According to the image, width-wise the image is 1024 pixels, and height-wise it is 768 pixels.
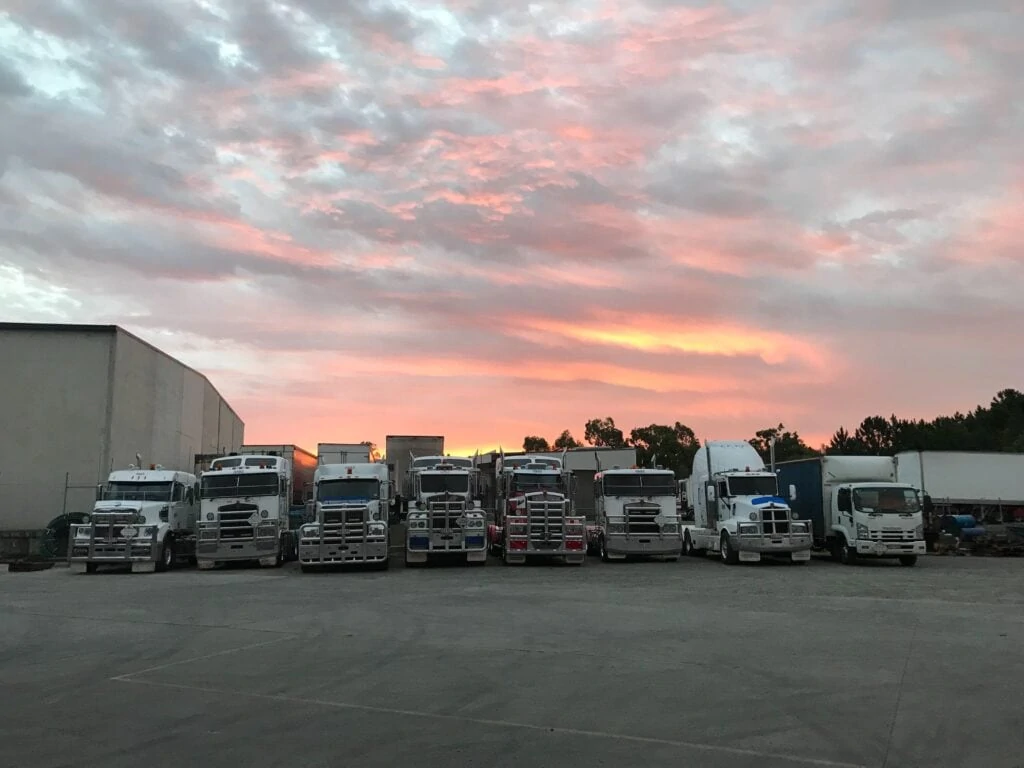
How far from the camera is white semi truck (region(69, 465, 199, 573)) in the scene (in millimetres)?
26969

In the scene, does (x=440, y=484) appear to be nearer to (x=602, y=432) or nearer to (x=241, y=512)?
(x=241, y=512)

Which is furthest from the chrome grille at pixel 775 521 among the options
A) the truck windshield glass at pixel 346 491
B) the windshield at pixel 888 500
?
the truck windshield glass at pixel 346 491

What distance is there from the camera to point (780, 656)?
1095 centimetres

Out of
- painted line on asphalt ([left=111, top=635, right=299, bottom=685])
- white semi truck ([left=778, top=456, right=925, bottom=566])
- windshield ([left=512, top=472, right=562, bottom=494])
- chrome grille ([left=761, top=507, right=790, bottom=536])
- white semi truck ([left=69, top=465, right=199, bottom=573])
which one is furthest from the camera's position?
windshield ([left=512, top=472, right=562, bottom=494])

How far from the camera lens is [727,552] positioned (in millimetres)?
28969

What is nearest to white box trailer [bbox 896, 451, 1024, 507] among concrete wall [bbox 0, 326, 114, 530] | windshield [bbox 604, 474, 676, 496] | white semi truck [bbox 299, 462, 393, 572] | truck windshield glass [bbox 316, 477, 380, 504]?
windshield [bbox 604, 474, 676, 496]

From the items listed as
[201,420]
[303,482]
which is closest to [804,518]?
[303,482]

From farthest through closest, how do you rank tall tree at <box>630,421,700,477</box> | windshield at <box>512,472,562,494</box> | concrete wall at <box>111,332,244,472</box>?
tall tree at <box>630,421,700,477</box>, concrete wall at <box>111,332,244,472</box>, windshield at <box>512,472,562,494</box>

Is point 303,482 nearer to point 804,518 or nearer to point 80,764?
point 804,518

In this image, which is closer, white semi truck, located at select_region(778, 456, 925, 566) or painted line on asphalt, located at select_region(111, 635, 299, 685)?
painted line on asphalt, located at select_region(111, 635, 299, 685)

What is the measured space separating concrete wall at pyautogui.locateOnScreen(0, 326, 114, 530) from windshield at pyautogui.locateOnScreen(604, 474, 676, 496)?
22.1 metres

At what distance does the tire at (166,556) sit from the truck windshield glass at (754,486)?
18.2m

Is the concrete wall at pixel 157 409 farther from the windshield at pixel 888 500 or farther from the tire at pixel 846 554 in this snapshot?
the windshield at pixel 888 500

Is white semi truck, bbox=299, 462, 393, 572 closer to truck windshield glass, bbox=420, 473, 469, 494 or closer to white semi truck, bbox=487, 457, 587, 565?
truck windshield glass, bbox=420, 473, 469, 494
